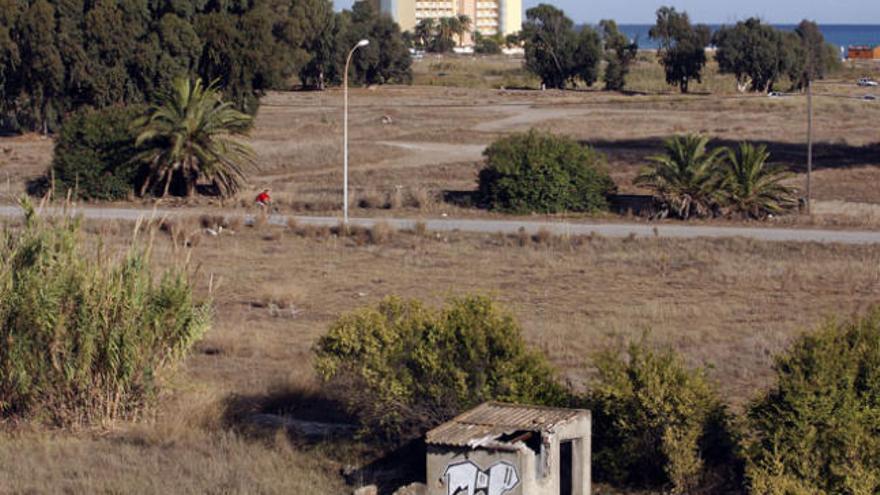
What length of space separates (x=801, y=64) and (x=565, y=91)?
60.0 ft

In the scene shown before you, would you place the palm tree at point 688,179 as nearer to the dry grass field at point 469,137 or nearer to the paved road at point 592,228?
the paved road at point 592,228

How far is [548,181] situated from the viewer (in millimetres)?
36281

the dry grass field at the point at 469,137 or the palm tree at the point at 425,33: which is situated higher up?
the palm tree at the point at 425,33

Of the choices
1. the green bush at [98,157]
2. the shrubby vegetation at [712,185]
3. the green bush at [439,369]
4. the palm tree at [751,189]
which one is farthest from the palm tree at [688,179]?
the green bush at [439,369]

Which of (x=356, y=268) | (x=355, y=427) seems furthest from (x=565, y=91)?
(x=355, y=427)

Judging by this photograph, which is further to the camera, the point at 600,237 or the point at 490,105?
the point at 490,105

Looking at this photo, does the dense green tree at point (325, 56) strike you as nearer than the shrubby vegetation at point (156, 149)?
No

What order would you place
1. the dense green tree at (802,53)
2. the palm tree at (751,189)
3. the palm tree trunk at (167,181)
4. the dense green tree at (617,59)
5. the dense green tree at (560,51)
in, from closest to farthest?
the palm tree at (751,189), the palm tree trunk at (167,181), the dense green tree at (802,53), the dense green tree at (617,59), the dense green tree at (560,51)

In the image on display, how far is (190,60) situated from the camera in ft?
168

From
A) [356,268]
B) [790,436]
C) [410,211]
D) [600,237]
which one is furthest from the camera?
[410,211]

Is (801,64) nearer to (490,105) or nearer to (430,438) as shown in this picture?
(490,105)

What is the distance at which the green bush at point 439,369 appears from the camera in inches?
500

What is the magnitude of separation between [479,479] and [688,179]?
24826 mm

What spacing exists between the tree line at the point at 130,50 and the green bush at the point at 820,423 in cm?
4112
